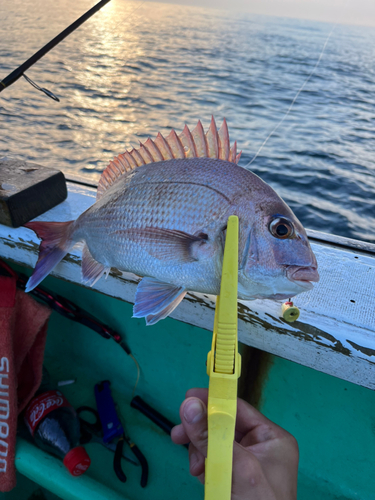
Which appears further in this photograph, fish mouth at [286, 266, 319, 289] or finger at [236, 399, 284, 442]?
finger at [236, 399, 284, 442]

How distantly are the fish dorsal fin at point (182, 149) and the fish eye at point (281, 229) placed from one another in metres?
0.21

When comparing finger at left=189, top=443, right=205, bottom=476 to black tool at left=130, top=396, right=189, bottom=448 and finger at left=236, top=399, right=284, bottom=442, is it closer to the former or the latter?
finger at left=236, top=399, right=284, bottom=442

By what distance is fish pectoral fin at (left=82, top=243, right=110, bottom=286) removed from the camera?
938mm

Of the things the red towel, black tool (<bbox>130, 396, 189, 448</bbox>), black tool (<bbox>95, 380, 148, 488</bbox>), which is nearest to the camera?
the red towel

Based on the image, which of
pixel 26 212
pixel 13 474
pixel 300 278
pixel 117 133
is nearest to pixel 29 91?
pixel 117 133

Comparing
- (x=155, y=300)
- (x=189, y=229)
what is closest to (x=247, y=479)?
(x=155, y=300)

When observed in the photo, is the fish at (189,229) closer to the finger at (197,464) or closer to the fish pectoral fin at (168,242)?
the fish pectoral fin at (168,242)

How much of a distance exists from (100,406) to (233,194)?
4.65 feet

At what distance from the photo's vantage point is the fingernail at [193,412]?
2.37 ft

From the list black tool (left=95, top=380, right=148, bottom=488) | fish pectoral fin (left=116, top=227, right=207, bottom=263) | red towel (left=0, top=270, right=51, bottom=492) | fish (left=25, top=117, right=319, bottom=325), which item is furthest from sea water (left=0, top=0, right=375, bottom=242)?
fish pectoral fin (left=116, top=227, right=207, bottom=263)

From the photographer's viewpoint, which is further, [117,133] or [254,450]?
[117,133]

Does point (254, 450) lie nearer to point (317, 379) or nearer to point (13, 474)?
point (317, 379)

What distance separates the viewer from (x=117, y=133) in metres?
5.29

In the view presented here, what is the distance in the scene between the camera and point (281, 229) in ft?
2.42
